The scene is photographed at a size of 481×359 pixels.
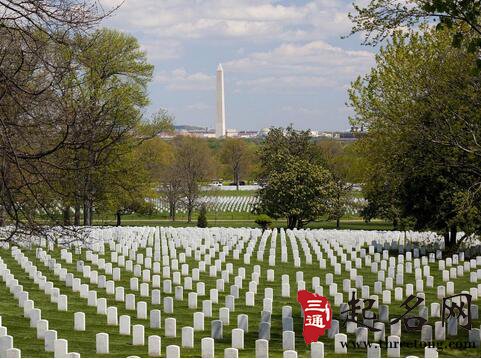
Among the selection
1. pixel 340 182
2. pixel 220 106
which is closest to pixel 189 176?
pixel 340 182

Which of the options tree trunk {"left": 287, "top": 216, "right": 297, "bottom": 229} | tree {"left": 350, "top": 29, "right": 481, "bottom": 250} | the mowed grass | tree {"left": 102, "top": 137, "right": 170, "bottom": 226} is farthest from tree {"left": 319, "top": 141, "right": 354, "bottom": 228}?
the mowed grass

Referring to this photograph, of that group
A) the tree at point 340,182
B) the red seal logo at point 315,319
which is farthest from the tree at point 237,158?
the red seal logo at point 315,319

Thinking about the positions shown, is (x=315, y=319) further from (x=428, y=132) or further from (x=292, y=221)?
(x=292, y=221)

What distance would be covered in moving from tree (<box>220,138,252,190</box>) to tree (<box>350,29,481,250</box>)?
61111 mm

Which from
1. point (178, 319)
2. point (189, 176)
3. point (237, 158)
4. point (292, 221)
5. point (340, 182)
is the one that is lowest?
point (292, 221)

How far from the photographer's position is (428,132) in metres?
18.0

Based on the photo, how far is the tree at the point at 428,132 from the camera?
18812 millimetres

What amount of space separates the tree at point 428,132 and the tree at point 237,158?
61111mm

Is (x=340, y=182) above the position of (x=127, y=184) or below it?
below

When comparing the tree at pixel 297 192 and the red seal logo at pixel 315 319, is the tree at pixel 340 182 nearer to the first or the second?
the tree at pixel 297 192

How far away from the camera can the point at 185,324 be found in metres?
15.6

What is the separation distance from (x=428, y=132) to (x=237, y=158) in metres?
78.9

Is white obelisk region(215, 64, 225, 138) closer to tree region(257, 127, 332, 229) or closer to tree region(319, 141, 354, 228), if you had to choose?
tree region(319, 141, 354, 228)

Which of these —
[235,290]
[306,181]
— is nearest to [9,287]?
[235,290]
